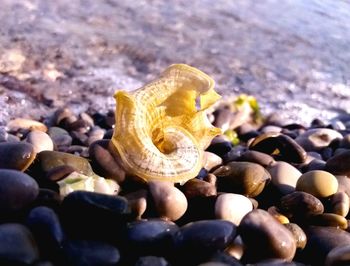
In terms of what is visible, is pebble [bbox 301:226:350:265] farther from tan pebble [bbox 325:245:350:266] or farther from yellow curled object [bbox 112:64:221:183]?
yellow curled object [bbox 112:64:221:183]

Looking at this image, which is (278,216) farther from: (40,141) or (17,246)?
(40,141)

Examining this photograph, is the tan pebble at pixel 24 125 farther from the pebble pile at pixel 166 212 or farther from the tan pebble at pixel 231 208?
the tan pebble at pixel 231 208

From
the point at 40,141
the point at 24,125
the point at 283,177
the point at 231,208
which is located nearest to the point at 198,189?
the point at 231,208

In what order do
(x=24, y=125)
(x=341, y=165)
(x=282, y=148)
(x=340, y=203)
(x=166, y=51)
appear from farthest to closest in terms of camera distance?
(x=166, y=51)
(x=24, y=125)
(x=282, y=148)
(x=341, y=165)
(x=340, y=203)

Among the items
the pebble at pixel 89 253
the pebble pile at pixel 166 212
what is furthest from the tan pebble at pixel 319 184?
the pebble at pixel 89 253

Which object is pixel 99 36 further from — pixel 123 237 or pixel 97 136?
pixel 123 237

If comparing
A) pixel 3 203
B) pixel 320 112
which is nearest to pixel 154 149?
pixel 3 203
